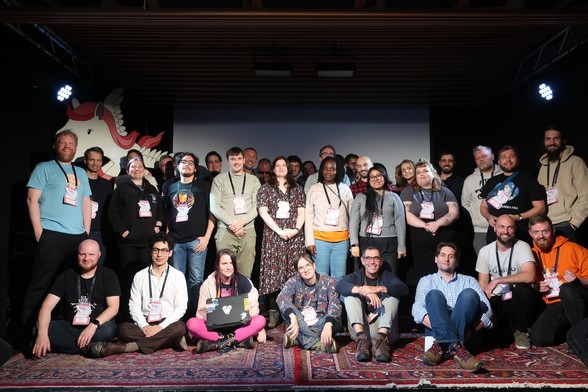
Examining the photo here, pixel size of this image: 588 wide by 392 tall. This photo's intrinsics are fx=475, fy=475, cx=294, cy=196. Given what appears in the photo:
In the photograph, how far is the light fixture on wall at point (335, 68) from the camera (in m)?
6.00

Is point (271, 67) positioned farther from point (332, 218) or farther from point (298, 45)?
point (332, 218)

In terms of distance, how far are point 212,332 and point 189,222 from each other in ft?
3.55

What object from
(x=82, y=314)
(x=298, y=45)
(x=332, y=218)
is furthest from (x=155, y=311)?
(x=298, y=45)

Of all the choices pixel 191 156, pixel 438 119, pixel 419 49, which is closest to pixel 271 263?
pixel 191 156

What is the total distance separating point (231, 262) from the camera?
3.85 metres

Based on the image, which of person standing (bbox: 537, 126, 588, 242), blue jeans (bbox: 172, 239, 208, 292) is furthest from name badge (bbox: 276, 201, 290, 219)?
person standing (bbox: 537, 126, 588, 242)

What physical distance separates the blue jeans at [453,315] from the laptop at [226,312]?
4.59 ft

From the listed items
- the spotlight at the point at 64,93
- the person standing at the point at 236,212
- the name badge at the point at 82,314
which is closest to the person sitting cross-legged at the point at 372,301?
the person standing at the point at 236,212

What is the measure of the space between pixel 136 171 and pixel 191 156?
20.0 inches

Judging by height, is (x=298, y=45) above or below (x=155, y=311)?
above

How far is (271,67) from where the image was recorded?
596 centimetres

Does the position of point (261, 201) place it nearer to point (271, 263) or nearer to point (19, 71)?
point (271, 263)

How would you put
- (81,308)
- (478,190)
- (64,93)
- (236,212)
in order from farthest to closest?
(64,93) < (478,190) < (236,212) < (81,308)

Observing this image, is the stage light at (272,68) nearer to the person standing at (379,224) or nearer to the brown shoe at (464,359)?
the person standing at (379,224)
